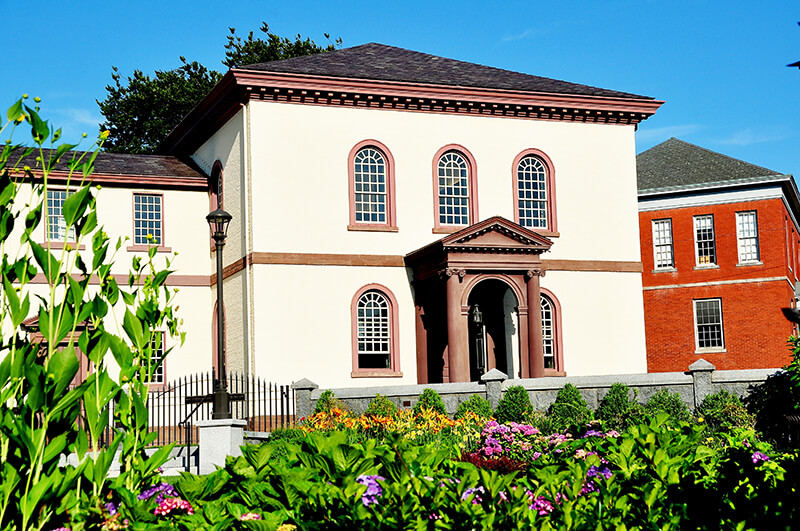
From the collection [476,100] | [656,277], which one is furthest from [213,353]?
[656,277]

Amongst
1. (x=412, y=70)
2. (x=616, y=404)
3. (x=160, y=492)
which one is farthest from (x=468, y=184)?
(x=160, y=492)

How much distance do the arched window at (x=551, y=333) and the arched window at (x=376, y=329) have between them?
15.5ft

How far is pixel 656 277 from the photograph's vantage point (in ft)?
124

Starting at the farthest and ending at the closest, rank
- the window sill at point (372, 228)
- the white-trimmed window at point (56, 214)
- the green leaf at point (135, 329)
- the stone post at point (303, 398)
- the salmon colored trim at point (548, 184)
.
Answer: the salmon colored trim at point (548, 184) → the white-trimmed window at point (56, 214) → the window sill at point (372, 228) → the stone post at point (303, 398) → the green leaf at point (135, 329)

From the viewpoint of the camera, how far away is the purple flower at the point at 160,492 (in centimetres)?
588

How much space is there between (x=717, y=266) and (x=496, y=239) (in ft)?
49.7

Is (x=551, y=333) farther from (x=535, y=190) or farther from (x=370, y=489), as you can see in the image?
(x=370, y=489)

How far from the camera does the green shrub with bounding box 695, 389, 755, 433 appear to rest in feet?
67.4

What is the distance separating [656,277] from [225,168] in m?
19.0

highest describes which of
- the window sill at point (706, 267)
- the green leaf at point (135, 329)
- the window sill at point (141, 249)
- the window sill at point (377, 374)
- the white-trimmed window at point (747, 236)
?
the white-trimmed window at point (747, 236)

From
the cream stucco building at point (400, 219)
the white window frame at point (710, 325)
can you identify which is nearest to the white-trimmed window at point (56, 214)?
the cream stucco building at point (400, 219)

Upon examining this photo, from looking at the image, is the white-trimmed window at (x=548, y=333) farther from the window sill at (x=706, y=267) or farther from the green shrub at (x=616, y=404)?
the window sill at (x=706, y=267)

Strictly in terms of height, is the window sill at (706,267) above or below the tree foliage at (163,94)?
below

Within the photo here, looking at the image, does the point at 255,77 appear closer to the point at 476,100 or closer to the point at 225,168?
the point at 225,168
